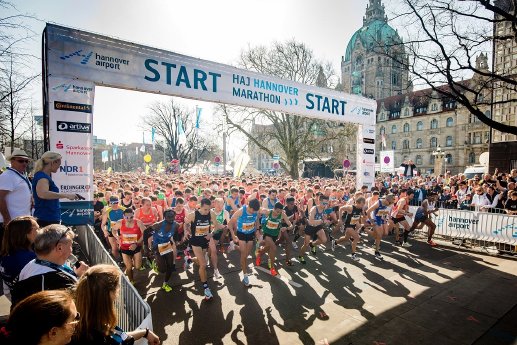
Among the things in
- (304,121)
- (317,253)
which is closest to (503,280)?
(317,253)

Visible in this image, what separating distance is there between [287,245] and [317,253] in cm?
172

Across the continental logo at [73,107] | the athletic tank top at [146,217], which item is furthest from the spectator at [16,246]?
the athletic tank top at [146,217]

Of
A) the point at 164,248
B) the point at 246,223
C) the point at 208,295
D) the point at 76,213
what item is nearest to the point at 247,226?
the point at 246,223

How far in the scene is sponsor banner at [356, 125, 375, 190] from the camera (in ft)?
40.1

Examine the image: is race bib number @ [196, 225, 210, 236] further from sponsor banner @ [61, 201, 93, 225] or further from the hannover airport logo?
the hannover airport logo

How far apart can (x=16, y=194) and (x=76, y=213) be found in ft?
7.25

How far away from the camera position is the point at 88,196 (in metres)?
6.46

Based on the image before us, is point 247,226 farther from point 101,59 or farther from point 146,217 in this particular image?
point 101,59

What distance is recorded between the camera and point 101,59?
Answer: 648 cm

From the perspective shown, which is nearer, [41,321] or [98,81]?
[41,321]

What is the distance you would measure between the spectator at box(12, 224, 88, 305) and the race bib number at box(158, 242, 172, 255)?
3.43 meters

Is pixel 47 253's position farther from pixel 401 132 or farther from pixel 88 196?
pixel 401 132

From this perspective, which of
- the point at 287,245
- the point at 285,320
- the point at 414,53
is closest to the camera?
the point at 285,320

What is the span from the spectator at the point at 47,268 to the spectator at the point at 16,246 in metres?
0.55
